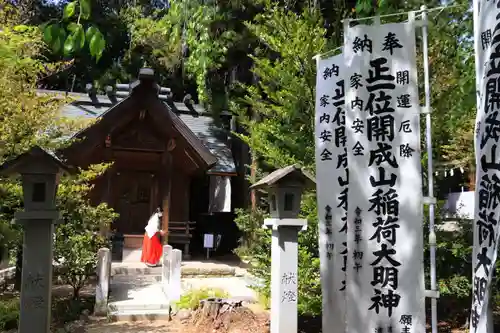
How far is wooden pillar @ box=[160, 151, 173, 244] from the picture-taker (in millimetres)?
14047

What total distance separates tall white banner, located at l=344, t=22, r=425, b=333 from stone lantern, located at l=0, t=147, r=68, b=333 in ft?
11.3

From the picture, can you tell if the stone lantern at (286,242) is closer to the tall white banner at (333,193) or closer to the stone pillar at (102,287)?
the tall white banner at (333,193)

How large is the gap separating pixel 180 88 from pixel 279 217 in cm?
1595

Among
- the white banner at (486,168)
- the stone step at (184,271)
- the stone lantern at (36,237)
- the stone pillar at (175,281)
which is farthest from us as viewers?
the stone step at (184,271)

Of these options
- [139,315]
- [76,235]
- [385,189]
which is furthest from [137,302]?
[385,189]

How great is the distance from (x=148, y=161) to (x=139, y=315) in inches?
308

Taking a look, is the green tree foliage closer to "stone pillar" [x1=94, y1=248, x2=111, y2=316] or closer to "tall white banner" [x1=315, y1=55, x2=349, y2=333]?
"tall white banner" [x1=315, y1=55, x2=349, y2=333]

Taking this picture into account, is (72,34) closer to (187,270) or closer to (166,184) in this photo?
(187,270)

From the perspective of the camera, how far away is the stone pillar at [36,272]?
5.14 meters

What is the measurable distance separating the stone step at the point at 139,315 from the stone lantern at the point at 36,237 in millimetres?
2558

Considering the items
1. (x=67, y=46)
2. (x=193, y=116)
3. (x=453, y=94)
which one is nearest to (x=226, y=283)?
(x=453, y=94)

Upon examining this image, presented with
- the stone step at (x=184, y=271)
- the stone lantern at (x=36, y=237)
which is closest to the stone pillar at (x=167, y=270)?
the stone step at (x=184, y=271)

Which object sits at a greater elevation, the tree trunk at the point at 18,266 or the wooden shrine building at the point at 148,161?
the wooden shrine building at the point at 148,161

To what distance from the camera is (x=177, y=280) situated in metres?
8.54
